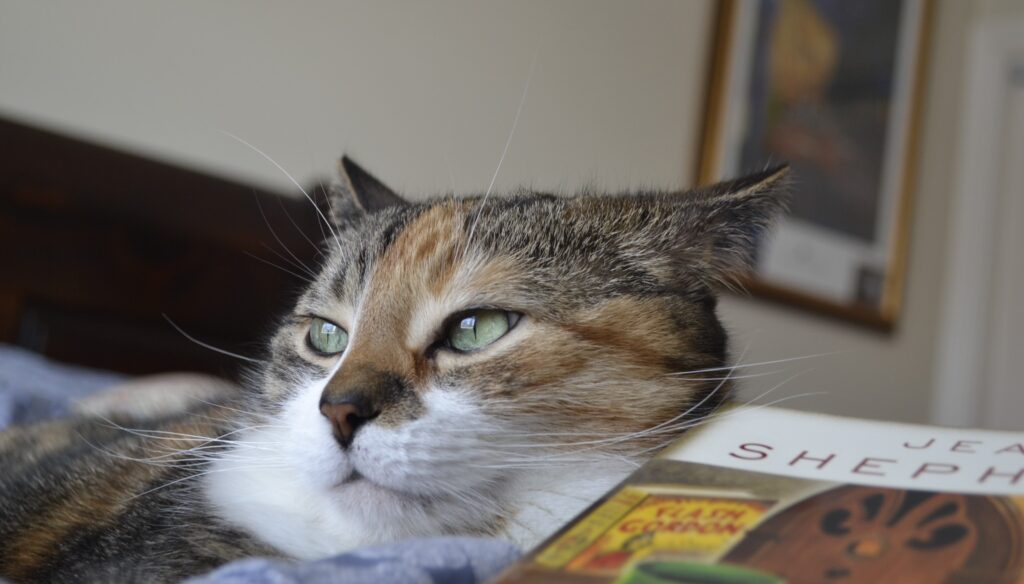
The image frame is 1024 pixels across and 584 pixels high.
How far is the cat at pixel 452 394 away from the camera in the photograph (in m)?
0.69

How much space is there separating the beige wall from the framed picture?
0.33 ft

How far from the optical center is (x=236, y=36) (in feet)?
7.04

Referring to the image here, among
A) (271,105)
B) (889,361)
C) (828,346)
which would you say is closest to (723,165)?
(828,346)

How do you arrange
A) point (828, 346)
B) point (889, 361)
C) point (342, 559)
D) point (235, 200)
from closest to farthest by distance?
point (342, 559), point (235, 200), point (828, 346), point (889, 361)

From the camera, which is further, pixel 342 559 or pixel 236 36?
pixel 236 36

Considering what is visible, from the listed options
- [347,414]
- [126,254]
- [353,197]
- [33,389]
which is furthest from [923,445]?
[126,254]

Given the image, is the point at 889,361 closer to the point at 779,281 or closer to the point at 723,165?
the point at 779,281

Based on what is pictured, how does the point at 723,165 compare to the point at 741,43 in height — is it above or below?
below

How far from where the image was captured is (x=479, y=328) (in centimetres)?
78

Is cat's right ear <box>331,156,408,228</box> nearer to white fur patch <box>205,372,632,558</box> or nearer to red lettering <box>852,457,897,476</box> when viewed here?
white fur patch <box>205,372,632,558</box>

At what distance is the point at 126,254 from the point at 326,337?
1319mm

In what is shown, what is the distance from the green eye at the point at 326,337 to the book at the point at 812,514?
40 cm

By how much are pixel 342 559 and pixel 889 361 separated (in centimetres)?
333

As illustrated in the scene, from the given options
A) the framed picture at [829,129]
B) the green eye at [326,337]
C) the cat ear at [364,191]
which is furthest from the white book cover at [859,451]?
the framed picture at [829,129]
